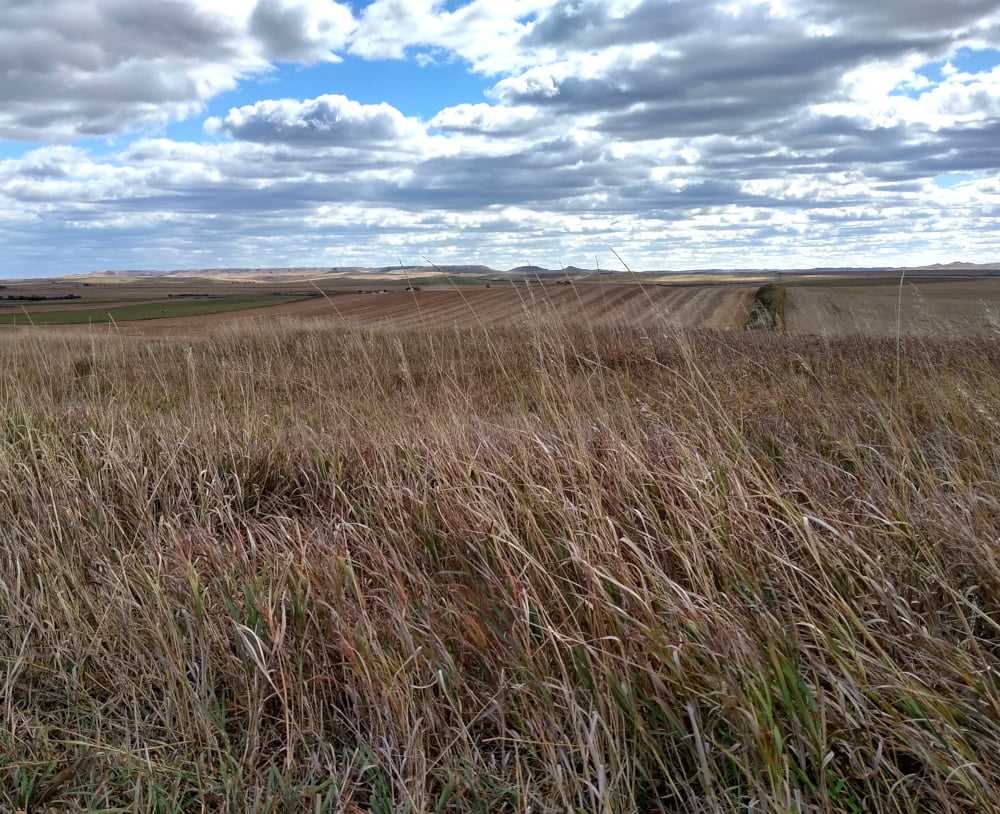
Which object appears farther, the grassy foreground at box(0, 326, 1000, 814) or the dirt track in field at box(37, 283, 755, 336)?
the dirt track in field at box(37, 283, 755, 336)

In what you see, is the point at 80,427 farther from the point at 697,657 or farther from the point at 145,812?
the point at 697,657

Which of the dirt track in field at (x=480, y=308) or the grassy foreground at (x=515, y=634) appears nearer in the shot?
the grassy foreground at (x=515, y=634)

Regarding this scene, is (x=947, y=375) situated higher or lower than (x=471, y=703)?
higher

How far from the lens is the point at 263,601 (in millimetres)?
2492

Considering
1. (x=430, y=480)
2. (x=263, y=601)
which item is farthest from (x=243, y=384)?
(x=263, y=601)

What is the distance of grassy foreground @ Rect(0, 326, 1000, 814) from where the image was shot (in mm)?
1790

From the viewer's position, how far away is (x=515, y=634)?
2238 millimetres

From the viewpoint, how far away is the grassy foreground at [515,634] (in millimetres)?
1790

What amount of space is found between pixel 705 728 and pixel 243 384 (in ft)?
20.4

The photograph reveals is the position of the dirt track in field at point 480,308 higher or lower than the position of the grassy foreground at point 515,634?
higher

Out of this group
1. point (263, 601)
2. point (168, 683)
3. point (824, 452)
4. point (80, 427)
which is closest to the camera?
point (168, 683)

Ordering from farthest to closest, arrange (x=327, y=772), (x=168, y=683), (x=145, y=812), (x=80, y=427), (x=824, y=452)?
1. (x=80, y=427)
2. (x=824, y=452)
3. (x=168, y=683)
4. (x=327, y=772)
5. (x=145, y=812)

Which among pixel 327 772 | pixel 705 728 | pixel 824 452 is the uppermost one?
pixel 824 452

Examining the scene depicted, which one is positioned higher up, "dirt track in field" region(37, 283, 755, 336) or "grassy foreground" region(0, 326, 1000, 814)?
"dirt track in field" region(37, 283, 755, 336)
